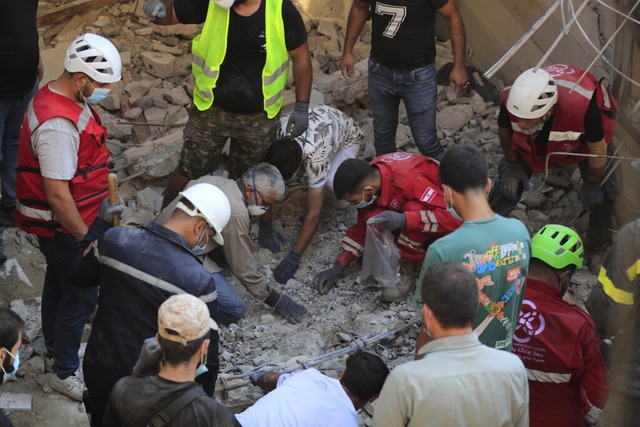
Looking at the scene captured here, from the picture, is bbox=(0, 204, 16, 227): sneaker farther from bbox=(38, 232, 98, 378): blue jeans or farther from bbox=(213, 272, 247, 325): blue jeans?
bbox=(213, 272, 247, 325): blue jeans

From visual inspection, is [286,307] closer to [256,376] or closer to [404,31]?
[256,376]

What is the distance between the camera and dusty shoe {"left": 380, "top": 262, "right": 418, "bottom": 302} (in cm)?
579

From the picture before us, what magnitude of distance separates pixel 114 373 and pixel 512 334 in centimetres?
182

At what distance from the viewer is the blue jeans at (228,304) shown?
18.2ft

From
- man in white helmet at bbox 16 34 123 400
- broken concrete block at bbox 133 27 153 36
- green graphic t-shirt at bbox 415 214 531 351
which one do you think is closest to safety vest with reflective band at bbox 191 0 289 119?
man in white helmet at bbox 16 34 123 400

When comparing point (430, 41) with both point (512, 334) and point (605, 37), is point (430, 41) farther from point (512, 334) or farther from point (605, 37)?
point (512, 334)

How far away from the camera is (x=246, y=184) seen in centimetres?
542

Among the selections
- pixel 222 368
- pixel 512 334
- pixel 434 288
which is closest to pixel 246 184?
pixel 222 368

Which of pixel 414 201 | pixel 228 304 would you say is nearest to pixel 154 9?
pixel 228 304

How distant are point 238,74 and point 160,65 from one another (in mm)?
2114

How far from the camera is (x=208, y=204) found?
3932mm

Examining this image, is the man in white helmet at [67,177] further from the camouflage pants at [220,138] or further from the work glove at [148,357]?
the work glove at [148,357]

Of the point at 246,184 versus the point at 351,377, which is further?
the point at 246,184

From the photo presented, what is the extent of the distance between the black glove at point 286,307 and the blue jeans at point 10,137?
1.86m
